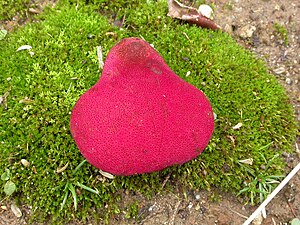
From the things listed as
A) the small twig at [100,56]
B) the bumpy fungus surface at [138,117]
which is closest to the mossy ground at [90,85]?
the small twig at [100,56]

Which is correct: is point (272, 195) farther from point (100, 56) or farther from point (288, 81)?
point (100, 56)

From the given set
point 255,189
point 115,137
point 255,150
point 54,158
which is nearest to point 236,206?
point 255,189

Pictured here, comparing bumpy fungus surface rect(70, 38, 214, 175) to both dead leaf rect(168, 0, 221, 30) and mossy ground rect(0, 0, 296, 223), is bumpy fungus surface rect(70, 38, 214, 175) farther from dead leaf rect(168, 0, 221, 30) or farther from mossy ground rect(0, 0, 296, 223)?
dead leaf rect(168, 0, 221, 30)

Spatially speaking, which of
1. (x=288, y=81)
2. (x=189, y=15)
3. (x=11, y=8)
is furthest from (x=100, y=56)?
(x=288, y=81)

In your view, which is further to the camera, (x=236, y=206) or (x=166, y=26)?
(x=166, y=26)

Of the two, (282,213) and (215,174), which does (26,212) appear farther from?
(282,213)
